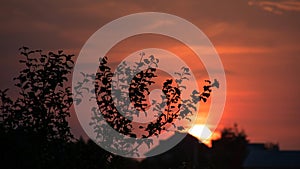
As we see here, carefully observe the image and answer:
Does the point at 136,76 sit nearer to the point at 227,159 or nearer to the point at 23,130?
the point at 23,130

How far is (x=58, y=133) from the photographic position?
22234 mm

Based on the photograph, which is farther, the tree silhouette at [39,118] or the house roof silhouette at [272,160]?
the house roof silhouette at [272,160]

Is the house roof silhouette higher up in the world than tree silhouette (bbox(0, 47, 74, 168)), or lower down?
higher up

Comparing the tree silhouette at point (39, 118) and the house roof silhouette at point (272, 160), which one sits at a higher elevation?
the house roof silhouette at point (272, 160)

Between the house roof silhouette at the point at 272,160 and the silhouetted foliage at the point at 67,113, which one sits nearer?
the silhouetted foliage at the point at 67,113

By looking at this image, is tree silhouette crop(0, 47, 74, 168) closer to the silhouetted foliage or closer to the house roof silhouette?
the silhouetted foliage

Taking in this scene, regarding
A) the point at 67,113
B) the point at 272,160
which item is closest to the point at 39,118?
the point at 67,113

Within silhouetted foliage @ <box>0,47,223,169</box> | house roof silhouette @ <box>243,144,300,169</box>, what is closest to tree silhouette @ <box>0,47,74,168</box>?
silhouetted foliage @ <box>0,47,223,169</box>

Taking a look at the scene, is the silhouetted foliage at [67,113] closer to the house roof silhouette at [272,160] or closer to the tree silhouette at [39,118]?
the tree silhouette at [39,118]

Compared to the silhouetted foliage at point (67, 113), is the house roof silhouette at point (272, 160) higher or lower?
higher

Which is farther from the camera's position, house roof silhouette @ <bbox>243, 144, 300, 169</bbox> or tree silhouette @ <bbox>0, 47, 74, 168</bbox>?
house roof silhouette @ <bbox>243, 144, 300, 169</bbox>

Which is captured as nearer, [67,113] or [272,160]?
[67,113]

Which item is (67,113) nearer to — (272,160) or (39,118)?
(39,118)

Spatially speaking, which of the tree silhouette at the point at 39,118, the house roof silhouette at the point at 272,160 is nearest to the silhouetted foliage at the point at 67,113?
the tree silhouette at the point at 39,118
